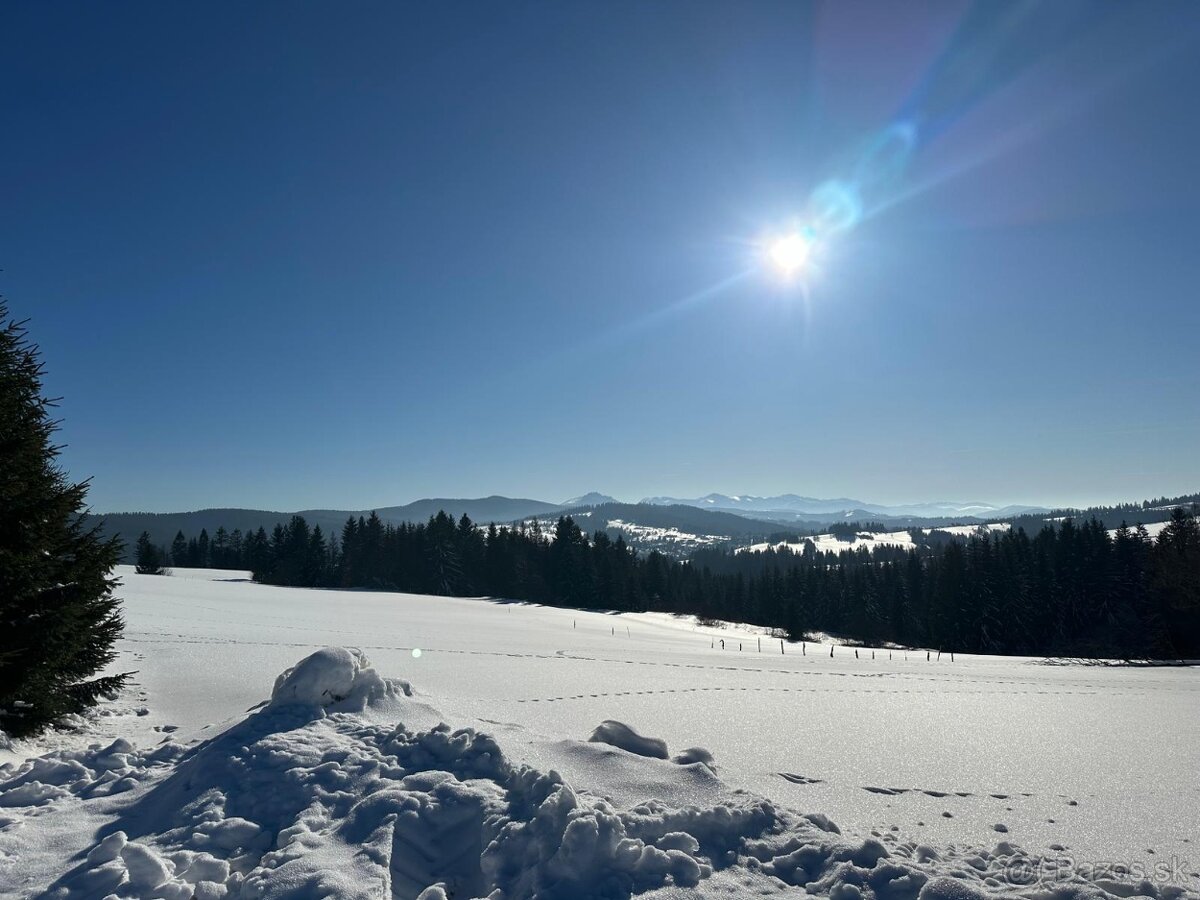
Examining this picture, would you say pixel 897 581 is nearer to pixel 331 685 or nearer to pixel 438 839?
pixel 331 685

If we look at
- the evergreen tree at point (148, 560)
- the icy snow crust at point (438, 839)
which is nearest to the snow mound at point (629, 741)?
the icy snow crust at point (438, 839)

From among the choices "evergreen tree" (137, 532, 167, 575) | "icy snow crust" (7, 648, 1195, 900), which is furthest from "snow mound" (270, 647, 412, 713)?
"evergreen tree" (137, 532, 167, 575)

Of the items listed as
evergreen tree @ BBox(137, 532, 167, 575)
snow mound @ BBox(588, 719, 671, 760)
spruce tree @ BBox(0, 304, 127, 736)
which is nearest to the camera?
snow mound @ BBox(588, 719, 671, 760)

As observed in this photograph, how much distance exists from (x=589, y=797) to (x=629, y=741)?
55.9 inches

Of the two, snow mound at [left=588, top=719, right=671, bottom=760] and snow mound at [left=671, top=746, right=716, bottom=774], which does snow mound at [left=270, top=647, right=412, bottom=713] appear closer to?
snow mound at [left=588, top=719, right=671, bottom=760]

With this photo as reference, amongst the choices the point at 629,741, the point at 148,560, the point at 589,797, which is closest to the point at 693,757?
the point at 629,741

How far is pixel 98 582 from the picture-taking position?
8.92 m

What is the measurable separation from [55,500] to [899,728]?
1360 centimetres

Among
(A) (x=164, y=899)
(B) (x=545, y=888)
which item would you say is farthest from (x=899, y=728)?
(A) (x=164, y=899)

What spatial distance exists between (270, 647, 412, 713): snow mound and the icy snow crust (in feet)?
4.67

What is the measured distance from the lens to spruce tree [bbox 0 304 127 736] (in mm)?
7457

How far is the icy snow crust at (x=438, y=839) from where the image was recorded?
4.00 m

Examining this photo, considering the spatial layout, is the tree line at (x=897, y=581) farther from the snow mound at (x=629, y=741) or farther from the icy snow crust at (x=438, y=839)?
the icy snow crust at (x=438, y=839)

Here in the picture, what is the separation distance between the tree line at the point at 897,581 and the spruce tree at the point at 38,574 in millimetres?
51344
